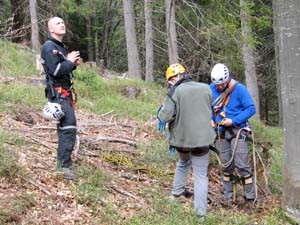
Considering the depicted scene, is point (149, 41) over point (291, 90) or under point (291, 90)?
over

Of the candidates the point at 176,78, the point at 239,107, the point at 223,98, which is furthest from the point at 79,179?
the point at 239,107

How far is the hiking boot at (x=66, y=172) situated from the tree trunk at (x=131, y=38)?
13.2 metres

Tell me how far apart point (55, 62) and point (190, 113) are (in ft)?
5.82

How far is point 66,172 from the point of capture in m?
6.34

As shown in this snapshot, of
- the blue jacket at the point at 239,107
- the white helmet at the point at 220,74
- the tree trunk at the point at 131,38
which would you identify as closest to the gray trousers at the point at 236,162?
the blue jacket at the point at 239,107

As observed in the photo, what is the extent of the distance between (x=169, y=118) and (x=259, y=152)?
239cm

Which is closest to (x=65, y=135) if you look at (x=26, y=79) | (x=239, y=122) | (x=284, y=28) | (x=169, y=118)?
(x=169, y=118)

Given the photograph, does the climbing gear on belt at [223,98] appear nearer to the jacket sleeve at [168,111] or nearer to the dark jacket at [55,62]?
the jacket sleeve at [168,111]

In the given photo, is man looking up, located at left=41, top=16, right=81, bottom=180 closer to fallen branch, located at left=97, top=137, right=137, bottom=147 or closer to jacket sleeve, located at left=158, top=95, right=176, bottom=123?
jacket sleeve, located at left=158, top=95, right=176, bottom=123

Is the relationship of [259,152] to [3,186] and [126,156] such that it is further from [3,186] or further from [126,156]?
[3,186]

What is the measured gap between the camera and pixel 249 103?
685 centimetres

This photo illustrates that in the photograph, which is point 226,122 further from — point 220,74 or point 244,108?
point 220,74

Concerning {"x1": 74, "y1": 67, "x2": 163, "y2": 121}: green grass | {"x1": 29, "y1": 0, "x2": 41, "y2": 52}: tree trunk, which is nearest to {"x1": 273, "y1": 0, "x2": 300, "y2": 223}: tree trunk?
{"x1": 74, "y1": 67, "x2": 163, "y2": 121}: green grass

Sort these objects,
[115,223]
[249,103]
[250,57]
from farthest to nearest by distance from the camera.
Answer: [250,57], [249,103], [115,223]
